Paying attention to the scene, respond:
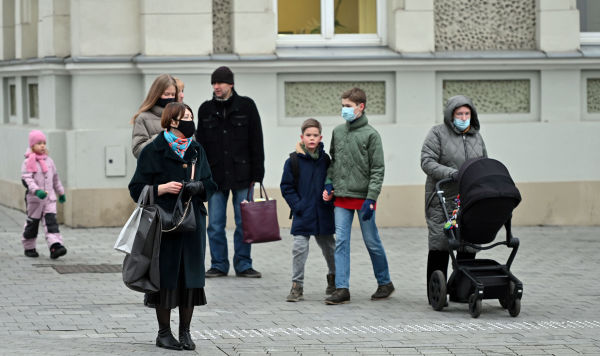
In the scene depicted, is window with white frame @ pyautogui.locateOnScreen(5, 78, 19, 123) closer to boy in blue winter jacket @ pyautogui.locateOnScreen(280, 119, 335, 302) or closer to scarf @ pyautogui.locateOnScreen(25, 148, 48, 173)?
scarf @ pyautogui.locateOnScreen(25, 148, 48, 173)

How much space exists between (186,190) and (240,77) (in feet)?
23.1

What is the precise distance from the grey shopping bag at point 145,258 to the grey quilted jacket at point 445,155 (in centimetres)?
275

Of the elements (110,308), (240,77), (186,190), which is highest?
(240,77)

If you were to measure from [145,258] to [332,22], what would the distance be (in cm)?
844

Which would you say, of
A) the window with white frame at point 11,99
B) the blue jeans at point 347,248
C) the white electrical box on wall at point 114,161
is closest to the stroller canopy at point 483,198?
the blue jeans at point 347,248

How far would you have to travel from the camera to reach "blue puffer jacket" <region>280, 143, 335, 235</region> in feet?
33.5

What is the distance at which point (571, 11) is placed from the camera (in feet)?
50.4

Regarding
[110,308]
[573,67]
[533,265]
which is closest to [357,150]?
[110,308]

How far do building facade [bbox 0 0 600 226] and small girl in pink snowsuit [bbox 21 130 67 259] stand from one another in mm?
2164

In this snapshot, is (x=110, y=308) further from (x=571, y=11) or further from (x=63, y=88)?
(x=571, y=11)

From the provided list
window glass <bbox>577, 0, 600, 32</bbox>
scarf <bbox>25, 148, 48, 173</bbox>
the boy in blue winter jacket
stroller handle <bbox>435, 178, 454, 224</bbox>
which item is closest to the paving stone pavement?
the boy in blue winter jacket

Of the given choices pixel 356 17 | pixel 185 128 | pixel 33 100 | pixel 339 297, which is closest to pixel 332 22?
pixel 356 17

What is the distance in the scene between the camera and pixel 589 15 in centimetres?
1594

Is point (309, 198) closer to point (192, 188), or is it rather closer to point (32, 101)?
point (192, 188)
